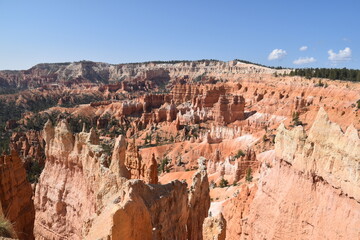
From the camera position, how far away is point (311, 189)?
13547 millimetres

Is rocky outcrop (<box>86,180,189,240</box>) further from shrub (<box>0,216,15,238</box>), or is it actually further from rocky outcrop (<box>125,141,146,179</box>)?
rocky outcrop (<box>125,141,146,179</box>)

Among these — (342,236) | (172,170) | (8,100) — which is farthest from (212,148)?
(8,100)

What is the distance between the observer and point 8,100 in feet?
360

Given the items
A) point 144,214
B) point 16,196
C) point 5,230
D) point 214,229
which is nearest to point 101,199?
point 144,214

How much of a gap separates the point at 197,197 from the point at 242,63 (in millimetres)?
156391

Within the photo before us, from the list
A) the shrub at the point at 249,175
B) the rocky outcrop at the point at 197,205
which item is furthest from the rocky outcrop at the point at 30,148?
the rocky outcrop at the point at 197,205

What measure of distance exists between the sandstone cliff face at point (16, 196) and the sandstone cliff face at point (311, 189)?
13.4 metres

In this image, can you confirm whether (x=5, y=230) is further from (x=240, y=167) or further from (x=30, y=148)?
(x=30, y=148)

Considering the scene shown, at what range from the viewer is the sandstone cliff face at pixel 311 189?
11.6 m

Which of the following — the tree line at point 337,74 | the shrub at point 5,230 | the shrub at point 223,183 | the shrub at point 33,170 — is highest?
the tree line at point 337,74

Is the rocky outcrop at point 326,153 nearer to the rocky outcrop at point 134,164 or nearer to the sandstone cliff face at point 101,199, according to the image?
the sandstone cliff face at point 101,199

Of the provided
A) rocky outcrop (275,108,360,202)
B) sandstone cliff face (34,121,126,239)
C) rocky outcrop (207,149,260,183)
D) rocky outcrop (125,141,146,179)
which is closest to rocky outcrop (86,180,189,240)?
sandstone cliff face (34,121,126,239)

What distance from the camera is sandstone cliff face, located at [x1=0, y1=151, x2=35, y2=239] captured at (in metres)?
15.6

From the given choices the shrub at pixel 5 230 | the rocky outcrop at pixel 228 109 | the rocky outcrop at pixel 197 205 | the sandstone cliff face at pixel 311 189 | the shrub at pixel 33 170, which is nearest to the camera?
the shrub at pixel 5 230
